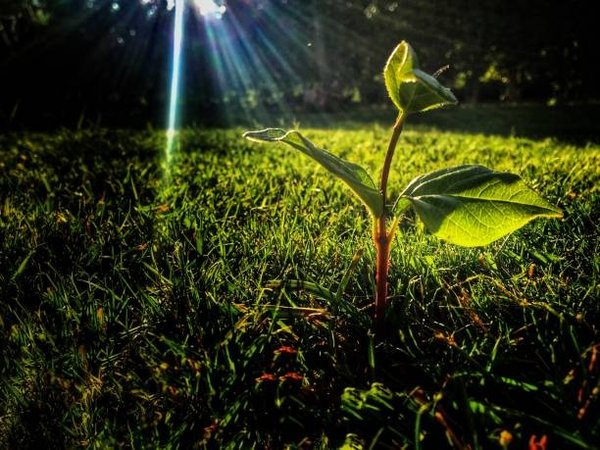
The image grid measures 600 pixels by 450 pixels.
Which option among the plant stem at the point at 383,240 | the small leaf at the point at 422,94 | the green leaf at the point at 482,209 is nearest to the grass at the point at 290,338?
the plant stem at the point at 383,240

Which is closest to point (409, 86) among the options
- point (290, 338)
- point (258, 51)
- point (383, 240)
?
point (383, 240)

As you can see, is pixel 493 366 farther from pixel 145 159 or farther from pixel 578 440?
pixel 145 159

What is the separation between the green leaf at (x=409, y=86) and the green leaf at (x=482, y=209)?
8.1 inches

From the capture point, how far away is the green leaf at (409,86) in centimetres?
89

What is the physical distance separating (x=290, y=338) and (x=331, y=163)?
467 millimetres

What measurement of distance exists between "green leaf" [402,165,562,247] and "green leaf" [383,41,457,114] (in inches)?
8.1

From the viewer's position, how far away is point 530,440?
759 millimetres

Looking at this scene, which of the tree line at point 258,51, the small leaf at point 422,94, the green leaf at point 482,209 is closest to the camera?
the small leaf at point 422,94

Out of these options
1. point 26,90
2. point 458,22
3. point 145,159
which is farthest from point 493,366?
point 458,22

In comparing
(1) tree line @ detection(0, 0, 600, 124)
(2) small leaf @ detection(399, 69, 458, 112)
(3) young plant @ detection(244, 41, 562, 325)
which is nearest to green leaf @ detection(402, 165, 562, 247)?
→ (3) young plant @ detection(244, 41, 562, 325)

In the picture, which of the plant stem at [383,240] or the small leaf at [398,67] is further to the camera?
the plant stem at [383,240]

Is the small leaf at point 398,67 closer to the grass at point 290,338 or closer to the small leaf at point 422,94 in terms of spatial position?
the small leaf at point 422,94

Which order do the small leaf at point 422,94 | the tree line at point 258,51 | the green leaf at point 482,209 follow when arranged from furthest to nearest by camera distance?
the tree line at point 258,51 → the green leaf at point 482,209 → the small leaf at point 422,94

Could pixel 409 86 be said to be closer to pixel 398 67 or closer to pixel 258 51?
pixel 398 67
